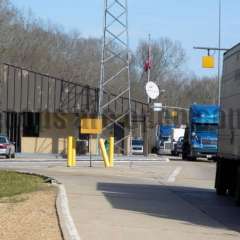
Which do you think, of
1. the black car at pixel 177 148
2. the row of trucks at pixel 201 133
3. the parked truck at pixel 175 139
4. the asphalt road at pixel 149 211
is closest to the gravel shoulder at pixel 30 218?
the asphalt road at pixel 149 211

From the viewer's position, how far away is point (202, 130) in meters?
50.0

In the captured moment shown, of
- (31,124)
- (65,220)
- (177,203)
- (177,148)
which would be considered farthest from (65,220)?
(177,148)

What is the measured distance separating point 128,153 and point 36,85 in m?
8.62

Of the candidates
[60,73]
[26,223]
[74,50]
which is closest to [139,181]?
[26,223]

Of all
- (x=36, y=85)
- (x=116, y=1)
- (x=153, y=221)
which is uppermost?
(x=116, y=1)

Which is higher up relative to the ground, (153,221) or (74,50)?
(74,50)

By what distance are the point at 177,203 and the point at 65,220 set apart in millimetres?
6015

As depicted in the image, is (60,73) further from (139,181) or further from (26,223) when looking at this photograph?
(26,223)

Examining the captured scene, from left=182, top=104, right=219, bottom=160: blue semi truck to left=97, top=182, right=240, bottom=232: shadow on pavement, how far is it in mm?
24882

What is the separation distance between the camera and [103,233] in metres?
12.1

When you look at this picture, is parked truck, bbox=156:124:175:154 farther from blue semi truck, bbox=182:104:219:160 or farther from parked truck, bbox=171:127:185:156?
blue semi truck, bbox=182:104:219:160

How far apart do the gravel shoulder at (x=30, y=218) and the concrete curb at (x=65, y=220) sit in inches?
4.0

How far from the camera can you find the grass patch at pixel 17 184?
18.9 metres

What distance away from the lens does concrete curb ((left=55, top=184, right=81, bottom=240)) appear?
1116 centimetres
